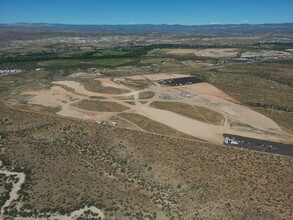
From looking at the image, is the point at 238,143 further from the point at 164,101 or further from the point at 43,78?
the point at 43,78

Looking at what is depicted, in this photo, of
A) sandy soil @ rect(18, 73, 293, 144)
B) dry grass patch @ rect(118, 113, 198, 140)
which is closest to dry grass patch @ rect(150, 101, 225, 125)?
sandy soil @ rect(18, 73, 293, 144)

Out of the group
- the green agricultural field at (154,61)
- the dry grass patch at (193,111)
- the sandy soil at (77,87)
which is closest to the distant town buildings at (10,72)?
the sandy soil at (77,87)

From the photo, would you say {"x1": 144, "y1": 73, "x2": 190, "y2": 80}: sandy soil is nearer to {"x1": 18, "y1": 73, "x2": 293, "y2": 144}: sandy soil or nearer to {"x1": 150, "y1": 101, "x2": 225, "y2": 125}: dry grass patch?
{"x1": 18, "y1": 73, "x2": 293, "y2": 144}: sandy soil

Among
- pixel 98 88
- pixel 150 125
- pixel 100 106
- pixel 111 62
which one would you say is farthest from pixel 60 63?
pixel 150 125

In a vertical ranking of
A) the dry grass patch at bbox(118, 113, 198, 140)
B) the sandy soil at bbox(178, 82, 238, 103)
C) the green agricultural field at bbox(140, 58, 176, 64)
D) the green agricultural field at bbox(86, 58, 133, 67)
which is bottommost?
the dry grass patch at bbox(118, 113, 198, 140)

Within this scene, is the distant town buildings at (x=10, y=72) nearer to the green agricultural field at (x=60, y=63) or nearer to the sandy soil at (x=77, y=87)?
the green agricultural field at (x=60, y=63)

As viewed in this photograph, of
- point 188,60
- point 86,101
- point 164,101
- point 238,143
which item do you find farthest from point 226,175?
point 188,60

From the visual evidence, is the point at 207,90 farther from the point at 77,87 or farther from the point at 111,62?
the point at 111,62
